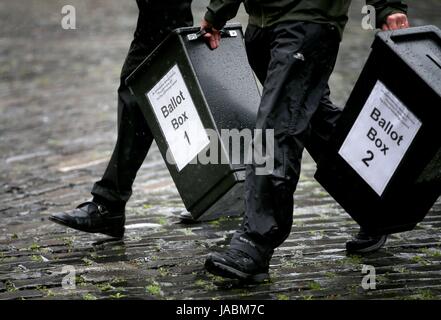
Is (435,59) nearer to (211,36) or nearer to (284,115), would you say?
(284,115)

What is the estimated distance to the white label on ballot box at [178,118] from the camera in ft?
14.4

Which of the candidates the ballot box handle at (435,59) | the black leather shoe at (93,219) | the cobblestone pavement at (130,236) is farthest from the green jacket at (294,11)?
the black leather shoe at (93,219)

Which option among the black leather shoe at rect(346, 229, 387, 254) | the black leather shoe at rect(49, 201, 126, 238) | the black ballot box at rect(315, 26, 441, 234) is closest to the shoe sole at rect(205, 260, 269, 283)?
the black ballot box at rect(315, 26, 441, 234)

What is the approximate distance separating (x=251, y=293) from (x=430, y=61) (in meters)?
1.28

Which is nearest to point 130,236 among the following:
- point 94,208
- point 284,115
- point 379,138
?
point 94,208

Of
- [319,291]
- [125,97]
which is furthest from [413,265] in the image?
[125,97]

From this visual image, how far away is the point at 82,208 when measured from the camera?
500 centimetres

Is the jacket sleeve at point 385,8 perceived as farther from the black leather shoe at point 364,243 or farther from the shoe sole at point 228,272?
the shoe sole at point 228,272

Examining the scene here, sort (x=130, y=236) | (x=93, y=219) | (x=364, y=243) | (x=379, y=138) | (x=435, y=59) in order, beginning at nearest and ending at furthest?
(x=435, y=59) → (x=379, y=138) → (x=364, y=243) → (x=93, y=219) → (x=130, y=236)

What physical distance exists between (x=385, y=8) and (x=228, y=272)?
4.60 feet

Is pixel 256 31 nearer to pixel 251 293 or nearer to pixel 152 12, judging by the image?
pixel 152 12

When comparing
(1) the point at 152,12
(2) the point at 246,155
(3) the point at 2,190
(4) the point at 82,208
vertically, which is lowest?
(3) the point at 2,190

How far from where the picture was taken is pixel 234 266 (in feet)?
13.3
